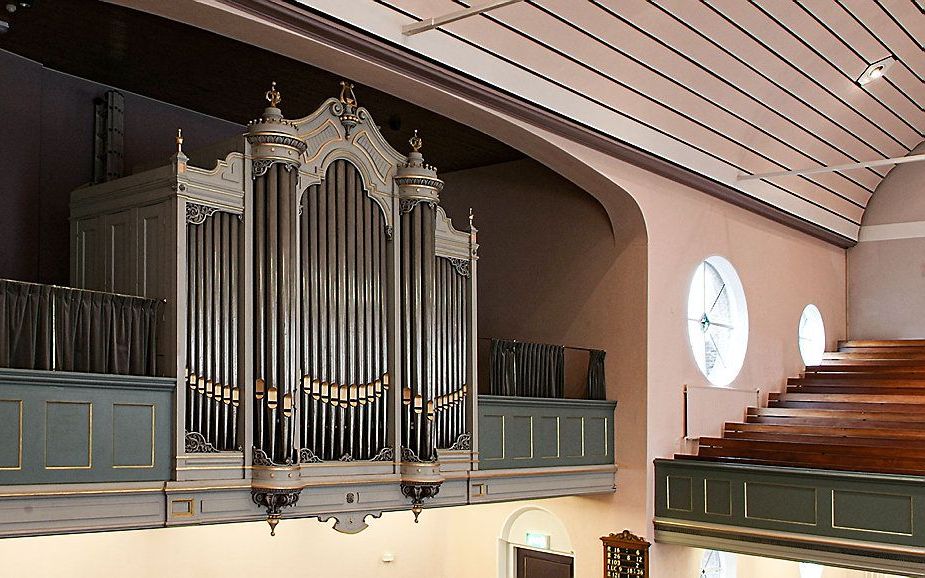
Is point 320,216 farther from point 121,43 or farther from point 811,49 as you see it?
point 811,49

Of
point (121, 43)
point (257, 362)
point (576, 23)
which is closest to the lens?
point (257, 362)

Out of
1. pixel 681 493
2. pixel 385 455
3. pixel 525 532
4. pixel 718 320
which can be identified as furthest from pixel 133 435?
pixel 718 320

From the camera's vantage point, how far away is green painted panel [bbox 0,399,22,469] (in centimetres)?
538

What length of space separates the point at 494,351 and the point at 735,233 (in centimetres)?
449

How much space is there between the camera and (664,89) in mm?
9711

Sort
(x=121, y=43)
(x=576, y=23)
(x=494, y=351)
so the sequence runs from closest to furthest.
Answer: (x=121, y=43), (x=576, y=23), (x=494, y=351)

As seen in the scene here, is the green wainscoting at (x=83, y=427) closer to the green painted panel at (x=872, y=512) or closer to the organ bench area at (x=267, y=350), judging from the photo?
the organ bench area at (x=267, y=350)

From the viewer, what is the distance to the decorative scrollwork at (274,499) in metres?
6.56

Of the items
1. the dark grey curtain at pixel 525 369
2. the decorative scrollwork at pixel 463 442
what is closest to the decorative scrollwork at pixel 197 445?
the decorative scrollwork at pixel 463 442

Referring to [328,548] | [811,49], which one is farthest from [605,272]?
[328,548]

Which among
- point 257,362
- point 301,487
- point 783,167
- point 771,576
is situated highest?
point 783,167

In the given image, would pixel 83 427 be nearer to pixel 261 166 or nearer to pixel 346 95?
pixel 261 166

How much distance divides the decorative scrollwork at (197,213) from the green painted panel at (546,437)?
3.98 m

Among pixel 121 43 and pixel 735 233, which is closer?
pixel 121 43
